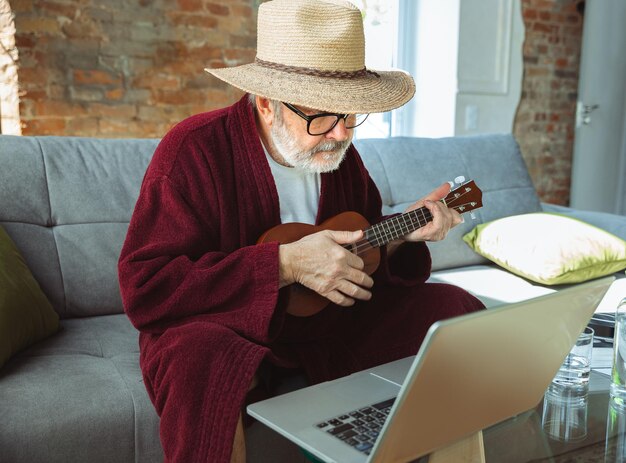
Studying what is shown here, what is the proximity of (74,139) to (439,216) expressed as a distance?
1.16 meters

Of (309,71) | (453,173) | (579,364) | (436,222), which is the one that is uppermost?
(309,71)

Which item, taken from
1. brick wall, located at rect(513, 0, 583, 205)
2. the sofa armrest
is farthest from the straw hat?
brick wall, located at rect(513, 0, 583, 205)

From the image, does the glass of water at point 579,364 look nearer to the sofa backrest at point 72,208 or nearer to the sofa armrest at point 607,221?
the sofa backrest at point 72,208

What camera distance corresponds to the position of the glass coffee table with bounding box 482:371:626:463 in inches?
43.4

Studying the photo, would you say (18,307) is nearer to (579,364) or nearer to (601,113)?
(579,364)

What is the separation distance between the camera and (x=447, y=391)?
90cm

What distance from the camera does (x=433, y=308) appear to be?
5.24 ft

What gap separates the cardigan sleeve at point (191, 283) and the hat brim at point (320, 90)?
30cm

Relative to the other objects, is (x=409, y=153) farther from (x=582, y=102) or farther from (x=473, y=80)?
(x=582, y=102)

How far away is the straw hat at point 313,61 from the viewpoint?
1425 mm

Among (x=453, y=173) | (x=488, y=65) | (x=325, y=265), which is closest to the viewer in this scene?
(x=325, y=265)

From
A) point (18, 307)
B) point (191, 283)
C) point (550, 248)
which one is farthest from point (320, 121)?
point (550, 248)

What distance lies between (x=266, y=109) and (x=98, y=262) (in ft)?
2.32

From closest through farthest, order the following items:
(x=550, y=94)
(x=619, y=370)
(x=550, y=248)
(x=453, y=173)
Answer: (x=619, y=370), (x=550, y=248), (x=453, y=173), (x=550, y=94)
